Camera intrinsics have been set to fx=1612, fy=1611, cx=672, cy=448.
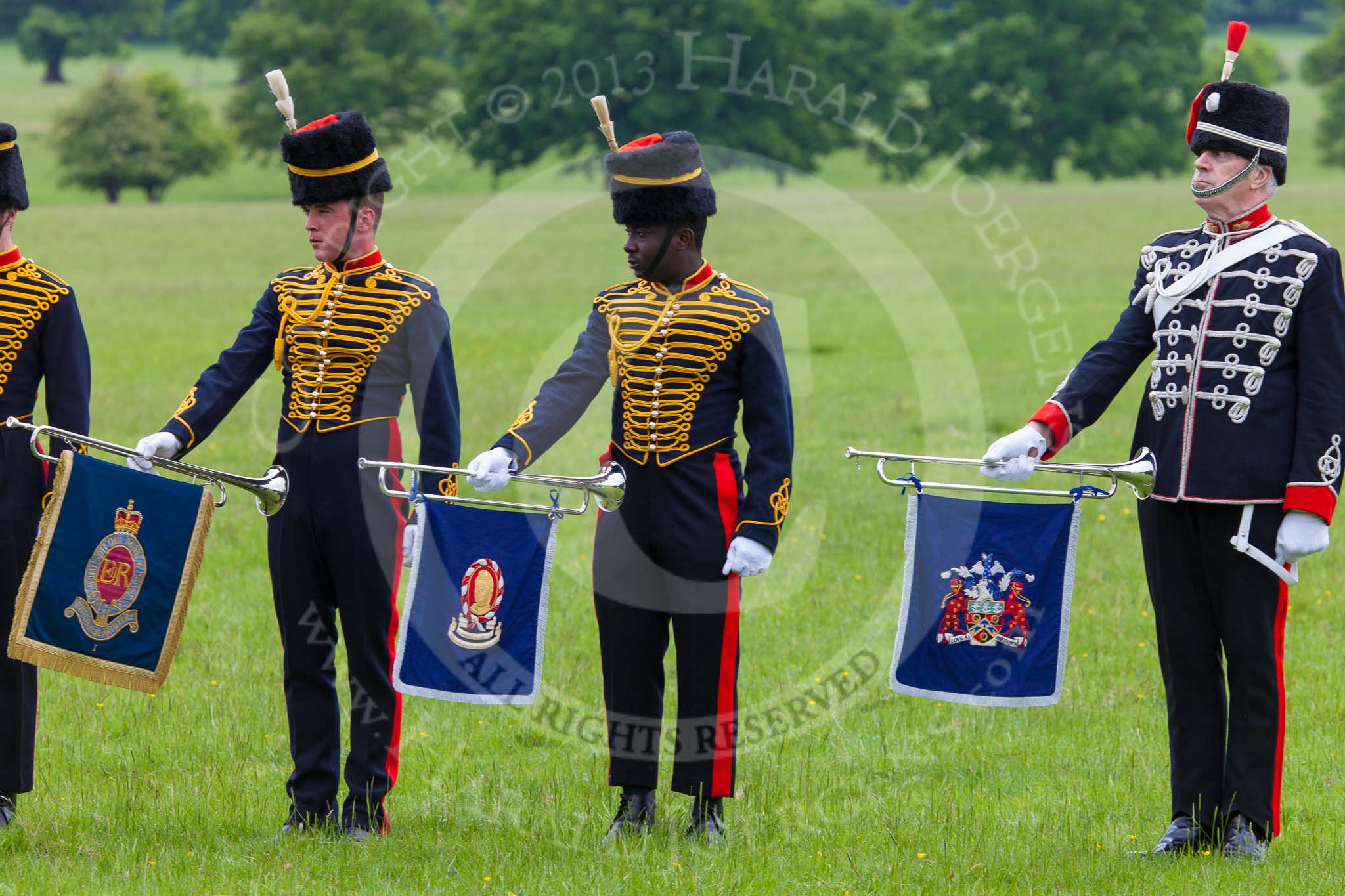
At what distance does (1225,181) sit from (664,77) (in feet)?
124

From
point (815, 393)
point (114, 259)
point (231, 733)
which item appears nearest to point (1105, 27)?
point (114, 259)

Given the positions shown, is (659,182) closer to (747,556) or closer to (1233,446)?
(747,556)

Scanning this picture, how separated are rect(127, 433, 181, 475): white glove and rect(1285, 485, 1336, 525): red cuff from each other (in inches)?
148

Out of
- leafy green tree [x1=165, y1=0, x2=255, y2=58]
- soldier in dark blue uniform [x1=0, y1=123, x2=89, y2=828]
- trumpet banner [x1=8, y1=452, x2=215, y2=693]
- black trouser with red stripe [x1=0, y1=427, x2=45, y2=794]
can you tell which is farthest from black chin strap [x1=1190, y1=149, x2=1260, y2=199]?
leafy green tree [x1=165, y1=0, x2=255, y2=58]

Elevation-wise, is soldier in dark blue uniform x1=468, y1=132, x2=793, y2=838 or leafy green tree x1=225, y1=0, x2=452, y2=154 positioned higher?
leafy green tree x1=225, y1=0, x2=452, y2=154

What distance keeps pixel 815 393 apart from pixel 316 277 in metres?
12.2

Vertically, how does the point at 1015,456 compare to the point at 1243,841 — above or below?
above

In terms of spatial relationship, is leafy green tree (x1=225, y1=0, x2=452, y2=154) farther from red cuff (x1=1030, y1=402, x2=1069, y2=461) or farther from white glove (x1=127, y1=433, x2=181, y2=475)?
red cuff (x1=1030, y1=402, x2=1069, y2=461)

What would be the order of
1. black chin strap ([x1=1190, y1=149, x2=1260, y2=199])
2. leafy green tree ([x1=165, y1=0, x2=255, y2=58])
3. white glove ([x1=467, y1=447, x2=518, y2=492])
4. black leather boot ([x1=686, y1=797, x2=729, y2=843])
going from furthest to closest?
leafy green tree ([x1=165, y1=0, x2=255, y2=58]) → black leather boot ([x1=686, y1=797, x2=729, y2=843]) → white glove ([x1=467, y1=447, x2=518, y2=492]) → black chin strap ([x1=1190, y1=149, x2=1260, y2=199])

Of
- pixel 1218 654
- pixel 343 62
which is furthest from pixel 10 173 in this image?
pixel 343 62

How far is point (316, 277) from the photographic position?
5.68 metres

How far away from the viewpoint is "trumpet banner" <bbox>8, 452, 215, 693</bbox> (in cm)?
528

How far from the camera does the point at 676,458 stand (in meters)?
5.56

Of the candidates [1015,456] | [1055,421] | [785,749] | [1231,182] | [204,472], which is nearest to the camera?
[1231,182]
